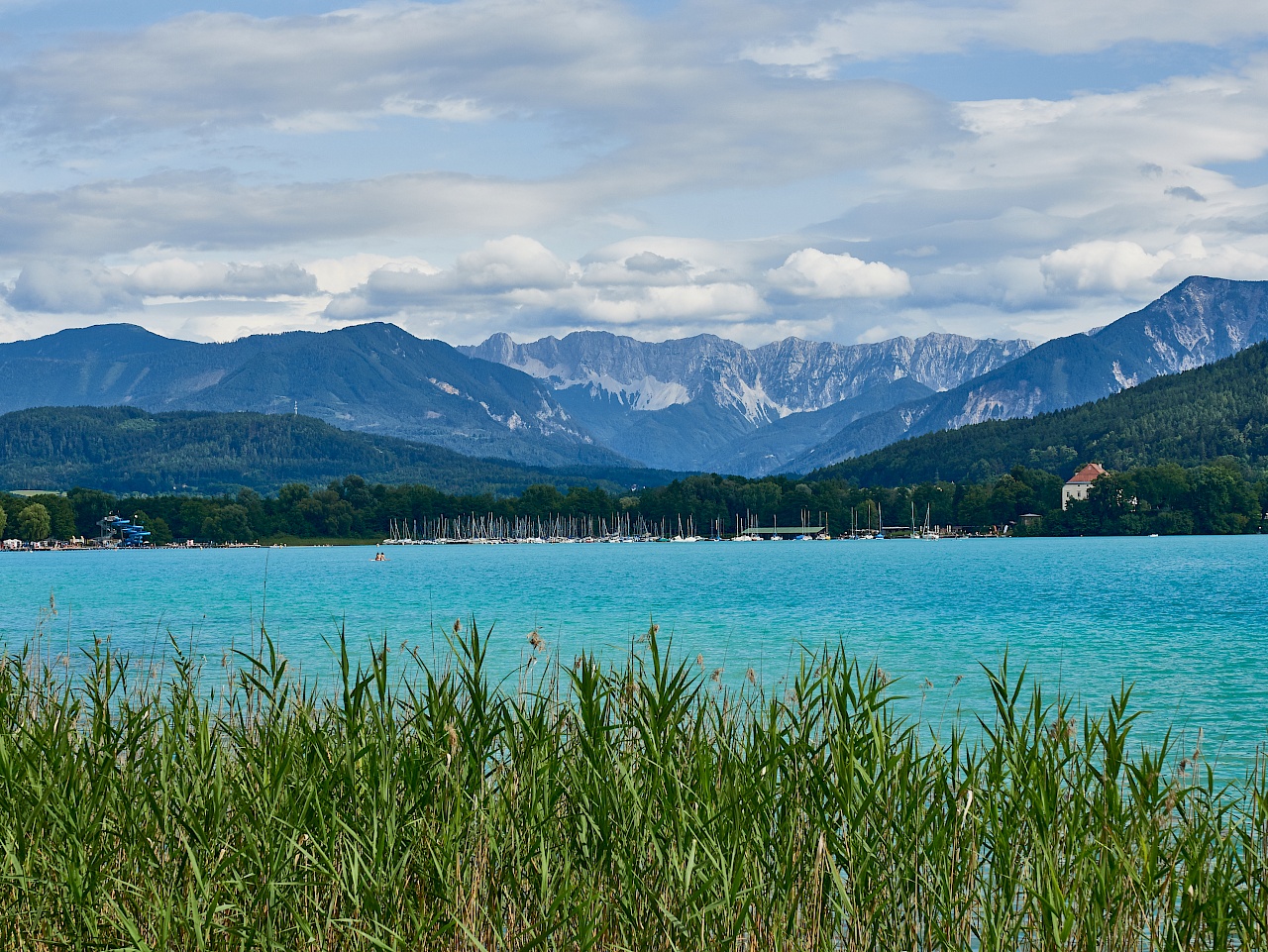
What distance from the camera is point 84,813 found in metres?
8.08

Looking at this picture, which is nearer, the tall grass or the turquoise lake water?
the tall grass

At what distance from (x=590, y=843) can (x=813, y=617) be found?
160ft

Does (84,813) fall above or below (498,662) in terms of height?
above

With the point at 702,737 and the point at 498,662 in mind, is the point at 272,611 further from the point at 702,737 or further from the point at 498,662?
the point at 702,737

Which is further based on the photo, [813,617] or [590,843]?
[813,617]

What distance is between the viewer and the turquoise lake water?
31.5 metres

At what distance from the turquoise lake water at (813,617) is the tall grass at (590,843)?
133 cm

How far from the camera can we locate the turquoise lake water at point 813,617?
3153cm

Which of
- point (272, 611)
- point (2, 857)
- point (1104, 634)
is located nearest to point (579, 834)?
point (2, 857)

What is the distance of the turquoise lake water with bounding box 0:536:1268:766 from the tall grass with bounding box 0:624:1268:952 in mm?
1325

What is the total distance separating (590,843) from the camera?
845 centimetres

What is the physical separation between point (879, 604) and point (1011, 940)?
196ft

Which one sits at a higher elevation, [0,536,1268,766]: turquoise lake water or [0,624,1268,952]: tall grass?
[0,624,1268,952]: tall grass

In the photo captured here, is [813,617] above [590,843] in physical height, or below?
below
